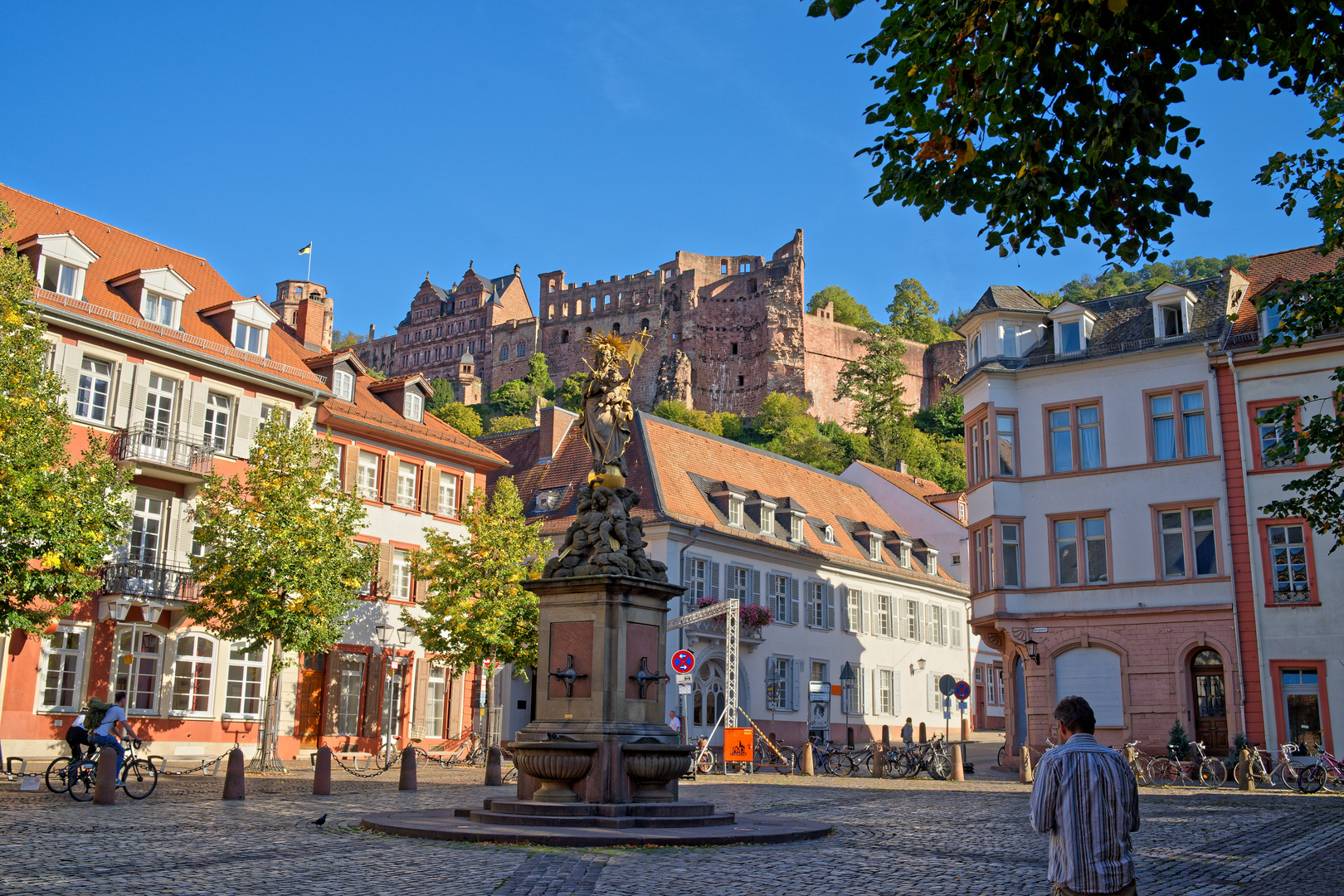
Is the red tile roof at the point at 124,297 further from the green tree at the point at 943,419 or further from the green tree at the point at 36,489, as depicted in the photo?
the green tree at the point at 943,419

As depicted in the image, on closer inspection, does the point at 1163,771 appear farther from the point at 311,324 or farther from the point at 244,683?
the point at 311,324

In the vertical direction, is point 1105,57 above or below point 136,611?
above

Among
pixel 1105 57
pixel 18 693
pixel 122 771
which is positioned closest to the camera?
pixel 1105 57

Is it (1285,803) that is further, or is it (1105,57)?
(1285,803)

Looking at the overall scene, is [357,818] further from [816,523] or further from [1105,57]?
[816,523]

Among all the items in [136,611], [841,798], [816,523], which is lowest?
[841,798]

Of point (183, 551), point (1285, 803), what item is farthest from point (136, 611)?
point (1285, 803)

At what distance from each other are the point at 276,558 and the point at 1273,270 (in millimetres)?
26192

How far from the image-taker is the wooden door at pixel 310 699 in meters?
32.7

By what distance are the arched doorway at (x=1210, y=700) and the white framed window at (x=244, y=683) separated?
2276cm

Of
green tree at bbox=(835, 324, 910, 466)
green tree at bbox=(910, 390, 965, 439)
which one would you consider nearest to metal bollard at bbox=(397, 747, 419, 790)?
green tree at bbox=(835, 324, 910, 466)

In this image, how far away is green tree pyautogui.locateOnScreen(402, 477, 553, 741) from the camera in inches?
1281

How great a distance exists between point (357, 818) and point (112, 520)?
33.7 ft

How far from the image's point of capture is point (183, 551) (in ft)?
99.7
